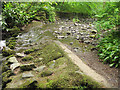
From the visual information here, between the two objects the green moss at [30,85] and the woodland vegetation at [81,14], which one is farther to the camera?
the woodland vegetation at [81,14]

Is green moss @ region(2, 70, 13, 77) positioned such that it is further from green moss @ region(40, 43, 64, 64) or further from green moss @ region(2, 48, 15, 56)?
green moss @ region(2, 48, 15, 56)

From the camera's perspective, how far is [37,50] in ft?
11.0

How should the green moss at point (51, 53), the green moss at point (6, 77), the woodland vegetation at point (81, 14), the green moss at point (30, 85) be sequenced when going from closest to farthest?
the green moss at point (30, 85), the green moss at point (6, 77), the green moss at point (51, 53), the woodland vegetation at point (81, 14)

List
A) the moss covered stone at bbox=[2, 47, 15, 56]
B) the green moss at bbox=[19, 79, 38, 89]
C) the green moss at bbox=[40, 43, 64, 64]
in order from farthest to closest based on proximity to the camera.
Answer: the moss covered stone at bbox=[2, 47, 15, 56]
the green moss at bbox=[40, 43, 64, 64]
the green moss at bbox=[19, 79, 38, 89]

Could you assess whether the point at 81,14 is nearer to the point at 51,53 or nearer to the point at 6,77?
the point at 51,53

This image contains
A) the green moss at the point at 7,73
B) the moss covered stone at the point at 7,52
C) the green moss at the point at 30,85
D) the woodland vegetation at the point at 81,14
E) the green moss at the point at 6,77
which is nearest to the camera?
the green moss at the point at 30,85

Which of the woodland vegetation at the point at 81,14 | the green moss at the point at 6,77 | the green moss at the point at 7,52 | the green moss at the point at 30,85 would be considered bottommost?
the green moss at the point at 6,77

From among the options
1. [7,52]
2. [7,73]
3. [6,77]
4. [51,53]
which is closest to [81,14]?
[51,53]

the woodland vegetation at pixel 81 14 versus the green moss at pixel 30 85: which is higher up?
the woodland vegetation at pixel 81 14

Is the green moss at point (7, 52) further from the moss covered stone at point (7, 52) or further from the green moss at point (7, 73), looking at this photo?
the green moss at point (7, 73)

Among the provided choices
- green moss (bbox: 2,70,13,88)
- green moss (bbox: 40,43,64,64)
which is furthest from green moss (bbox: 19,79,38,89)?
green moss (bbox: 40,43,64,64)

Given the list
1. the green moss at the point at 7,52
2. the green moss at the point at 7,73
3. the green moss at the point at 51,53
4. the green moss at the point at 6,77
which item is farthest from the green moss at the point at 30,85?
the green moss at the point at 7,52

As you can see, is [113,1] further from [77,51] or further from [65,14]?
[65,14]

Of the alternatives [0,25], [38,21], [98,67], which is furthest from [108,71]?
[38,21]
